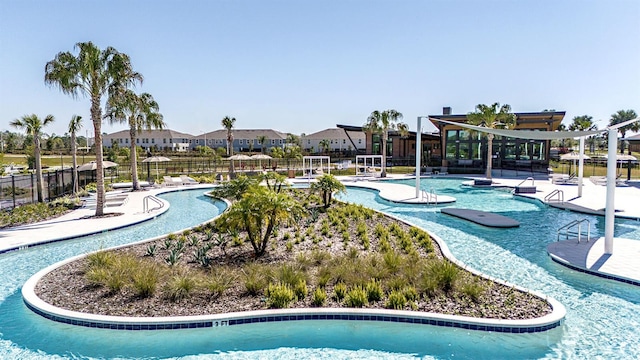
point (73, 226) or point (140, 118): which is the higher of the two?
point (140, 118)

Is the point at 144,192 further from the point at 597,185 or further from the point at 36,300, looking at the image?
the point at 597,185

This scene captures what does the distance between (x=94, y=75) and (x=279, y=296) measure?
11389 mm

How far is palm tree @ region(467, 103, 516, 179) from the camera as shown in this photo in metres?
26.6

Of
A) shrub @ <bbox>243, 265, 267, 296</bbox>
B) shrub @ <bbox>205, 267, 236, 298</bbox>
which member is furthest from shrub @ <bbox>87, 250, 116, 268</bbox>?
shrub @ <bbox>243, 265, 267, 296</bbox>

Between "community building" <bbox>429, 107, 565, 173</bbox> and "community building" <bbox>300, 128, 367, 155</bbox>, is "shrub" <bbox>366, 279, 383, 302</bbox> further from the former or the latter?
"community building" <bbox>300, 128, 367, 155</bbox>

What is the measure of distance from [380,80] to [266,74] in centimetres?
821

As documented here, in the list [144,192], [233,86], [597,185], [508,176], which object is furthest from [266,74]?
[597,185]

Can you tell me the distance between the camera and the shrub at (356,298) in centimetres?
618

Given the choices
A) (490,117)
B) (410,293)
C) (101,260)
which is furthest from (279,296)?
(490,117)

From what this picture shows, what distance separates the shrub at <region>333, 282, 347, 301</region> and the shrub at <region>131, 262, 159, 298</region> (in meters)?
3.08

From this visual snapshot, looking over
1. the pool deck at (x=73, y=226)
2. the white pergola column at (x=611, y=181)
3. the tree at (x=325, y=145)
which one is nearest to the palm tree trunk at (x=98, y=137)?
the pool deck at (x=73, y=226)

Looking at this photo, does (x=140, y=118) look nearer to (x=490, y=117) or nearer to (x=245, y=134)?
(x=490, y=117)

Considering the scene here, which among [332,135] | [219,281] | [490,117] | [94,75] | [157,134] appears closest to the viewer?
[219,281]

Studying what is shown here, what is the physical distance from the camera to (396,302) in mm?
6133
